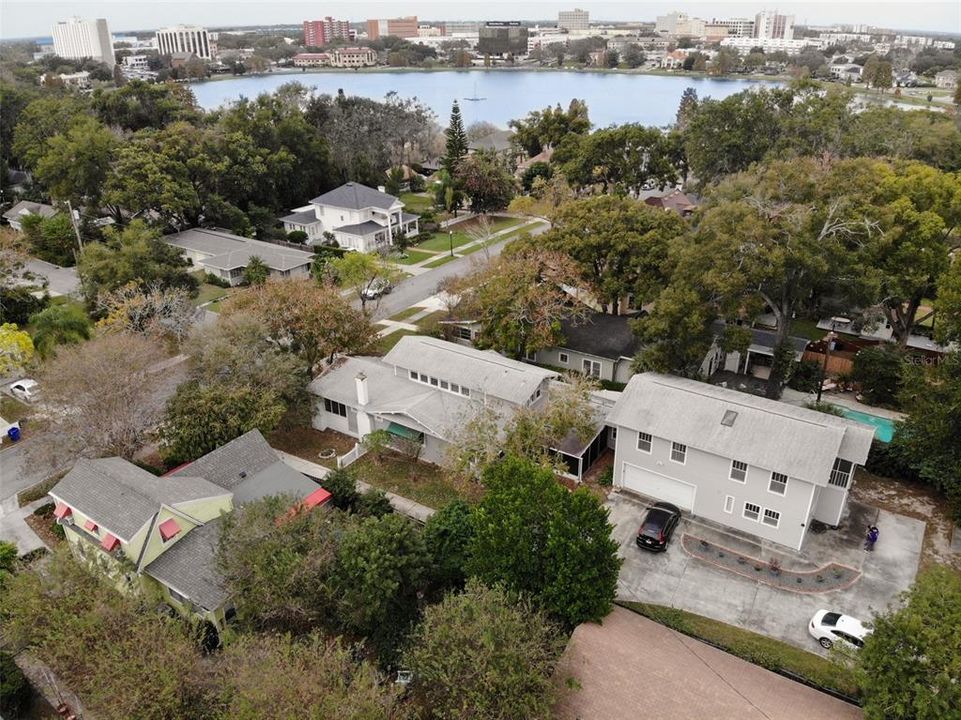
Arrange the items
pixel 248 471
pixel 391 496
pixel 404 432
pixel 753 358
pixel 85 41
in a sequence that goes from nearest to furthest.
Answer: pixel 248 471 < pixel 391 496 < pixel 404 432 < pixel 753 358 < pixel 85 41

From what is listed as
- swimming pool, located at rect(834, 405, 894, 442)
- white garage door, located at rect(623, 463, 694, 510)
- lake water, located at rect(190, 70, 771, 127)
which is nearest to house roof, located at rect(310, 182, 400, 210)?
white garage door, located at rect(623, 463, 694, 510)

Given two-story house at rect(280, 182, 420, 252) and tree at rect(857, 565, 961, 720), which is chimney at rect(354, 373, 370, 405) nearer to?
tree at rect(857, 565, 961, 720)

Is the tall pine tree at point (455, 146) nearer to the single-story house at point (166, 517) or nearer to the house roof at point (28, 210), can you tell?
the house roof at point (28, 210)

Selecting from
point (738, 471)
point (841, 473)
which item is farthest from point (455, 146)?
point (841, 473)

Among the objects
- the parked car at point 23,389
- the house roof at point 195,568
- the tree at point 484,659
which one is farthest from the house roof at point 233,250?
the tree at point 484,659

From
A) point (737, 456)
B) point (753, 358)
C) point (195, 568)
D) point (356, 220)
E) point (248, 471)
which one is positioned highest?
point (356, 220)

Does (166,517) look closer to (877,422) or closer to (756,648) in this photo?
(756,648)

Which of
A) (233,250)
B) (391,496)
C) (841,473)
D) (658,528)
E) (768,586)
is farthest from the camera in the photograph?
(233,250)
